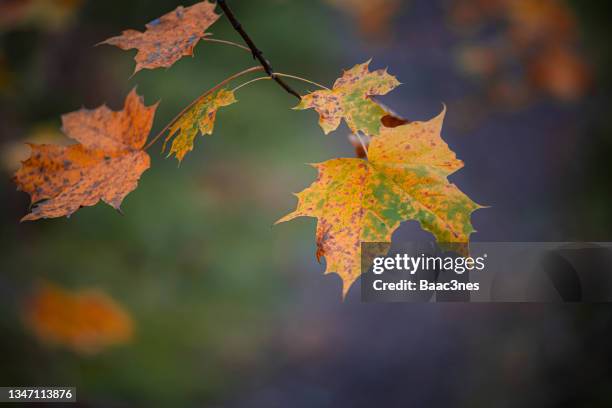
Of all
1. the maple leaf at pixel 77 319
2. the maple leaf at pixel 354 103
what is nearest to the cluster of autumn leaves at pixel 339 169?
the maple leaf at pixel 354 103

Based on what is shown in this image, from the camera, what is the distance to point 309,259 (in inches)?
149

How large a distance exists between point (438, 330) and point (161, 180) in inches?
82.4

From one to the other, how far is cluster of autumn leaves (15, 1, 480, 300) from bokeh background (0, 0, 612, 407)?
1498mm

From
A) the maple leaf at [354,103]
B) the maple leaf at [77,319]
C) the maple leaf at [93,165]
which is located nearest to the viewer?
the maple leaf at [354,103]

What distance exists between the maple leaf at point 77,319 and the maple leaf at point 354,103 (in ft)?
7.07

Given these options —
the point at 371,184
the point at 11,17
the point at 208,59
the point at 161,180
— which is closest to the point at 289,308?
the point at 161,180

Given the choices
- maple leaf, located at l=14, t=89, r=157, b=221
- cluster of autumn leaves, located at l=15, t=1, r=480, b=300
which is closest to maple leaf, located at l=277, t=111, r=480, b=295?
cluster of autumn leaves, located at l=15, t=1, r=480, b=300

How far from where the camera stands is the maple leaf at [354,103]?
79 cm

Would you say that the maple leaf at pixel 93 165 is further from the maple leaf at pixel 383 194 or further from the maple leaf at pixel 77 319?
the maple leaf at pixel 77 319

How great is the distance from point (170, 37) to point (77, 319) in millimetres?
2051

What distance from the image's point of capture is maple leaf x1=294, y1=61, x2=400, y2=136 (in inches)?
31.3

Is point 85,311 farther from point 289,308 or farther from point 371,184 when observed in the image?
point 371,184

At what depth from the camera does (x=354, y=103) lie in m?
0.82

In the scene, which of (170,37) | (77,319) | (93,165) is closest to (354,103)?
(170,37)
